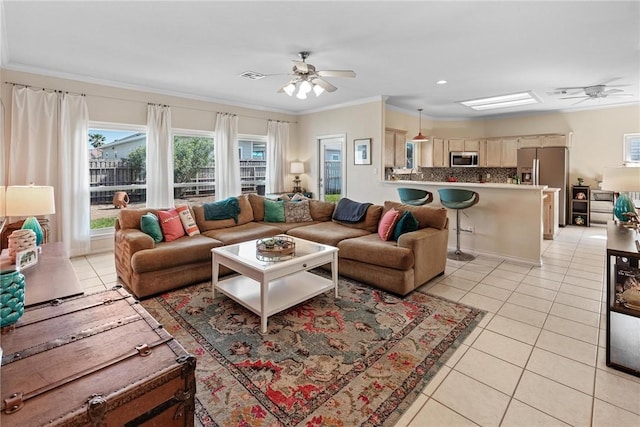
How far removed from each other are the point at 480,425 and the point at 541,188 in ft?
11.7

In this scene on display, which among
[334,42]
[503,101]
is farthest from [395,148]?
[334,42]

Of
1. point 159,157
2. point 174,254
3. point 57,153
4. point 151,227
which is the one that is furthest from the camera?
point 159,157

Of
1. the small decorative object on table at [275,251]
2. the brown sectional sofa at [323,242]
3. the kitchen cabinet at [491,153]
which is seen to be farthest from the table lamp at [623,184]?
the kitchen cabinet at [491,153]

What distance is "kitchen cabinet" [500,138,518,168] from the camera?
7.80 meters

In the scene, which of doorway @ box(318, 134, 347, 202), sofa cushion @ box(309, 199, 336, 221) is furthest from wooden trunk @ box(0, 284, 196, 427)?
doorway @ box(318, 134, 347, 202)

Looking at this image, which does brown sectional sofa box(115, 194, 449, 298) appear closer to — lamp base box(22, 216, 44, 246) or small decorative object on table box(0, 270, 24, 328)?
lamp base box(22, 216, 44, 246)

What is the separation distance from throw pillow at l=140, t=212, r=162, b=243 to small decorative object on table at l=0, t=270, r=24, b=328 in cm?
237

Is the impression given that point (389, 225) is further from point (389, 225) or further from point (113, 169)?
point (113, 169)

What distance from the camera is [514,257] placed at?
14.7 feet

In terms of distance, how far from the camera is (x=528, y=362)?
7.20ft

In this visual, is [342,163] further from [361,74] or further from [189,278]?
[189,278]

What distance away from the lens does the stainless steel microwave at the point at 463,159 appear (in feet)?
27.2

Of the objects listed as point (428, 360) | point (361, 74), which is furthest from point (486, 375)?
point (361, 74)

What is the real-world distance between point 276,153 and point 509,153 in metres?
5.70
